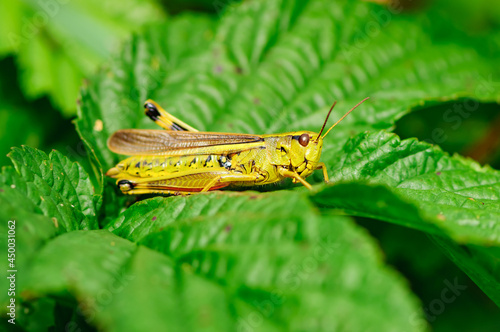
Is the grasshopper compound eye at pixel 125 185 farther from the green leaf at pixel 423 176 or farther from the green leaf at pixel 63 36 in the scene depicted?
the green leaf at pixel 63 36

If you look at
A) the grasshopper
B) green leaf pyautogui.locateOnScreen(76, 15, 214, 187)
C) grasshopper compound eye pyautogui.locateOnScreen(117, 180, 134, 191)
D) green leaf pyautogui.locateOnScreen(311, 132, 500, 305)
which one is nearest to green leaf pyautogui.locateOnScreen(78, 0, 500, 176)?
green leaf pyautogui.locateOnScreen(76, 15, 214, 187)

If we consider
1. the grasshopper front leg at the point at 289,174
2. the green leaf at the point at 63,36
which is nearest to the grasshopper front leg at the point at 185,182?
the grasshopper front leg at the point at 289,174

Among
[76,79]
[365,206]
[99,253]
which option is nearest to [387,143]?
[365,206]

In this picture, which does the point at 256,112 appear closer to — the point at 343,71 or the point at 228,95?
the point at 228,95

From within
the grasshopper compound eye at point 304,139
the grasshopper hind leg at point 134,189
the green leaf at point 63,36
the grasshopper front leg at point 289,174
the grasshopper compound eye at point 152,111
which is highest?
the green leaf at point 63,36

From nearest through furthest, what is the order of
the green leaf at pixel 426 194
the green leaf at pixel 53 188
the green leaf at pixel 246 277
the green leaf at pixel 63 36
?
the green leaf at pixel 246 277 < the green leaf at pixel 426 194 < the green leaf at pixel 53 188 < the green leaf at pixel 63 36

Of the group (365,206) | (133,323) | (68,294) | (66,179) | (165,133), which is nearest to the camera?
(133,323)

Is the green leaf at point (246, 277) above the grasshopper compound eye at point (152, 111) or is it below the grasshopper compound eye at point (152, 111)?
below
